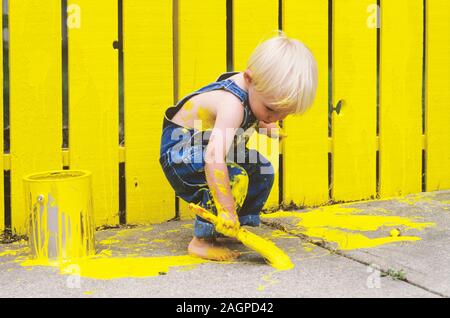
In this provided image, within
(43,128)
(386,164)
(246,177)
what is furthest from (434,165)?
(43,128)

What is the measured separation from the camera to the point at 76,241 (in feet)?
7.73

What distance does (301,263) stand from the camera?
89.7 inches

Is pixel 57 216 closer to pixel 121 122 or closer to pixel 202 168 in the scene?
pixel 202 168

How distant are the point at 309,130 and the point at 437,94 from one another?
0.76m

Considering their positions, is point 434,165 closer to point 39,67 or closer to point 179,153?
point 179,153

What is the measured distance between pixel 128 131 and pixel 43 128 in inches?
13.4

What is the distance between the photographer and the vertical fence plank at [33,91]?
267 cm

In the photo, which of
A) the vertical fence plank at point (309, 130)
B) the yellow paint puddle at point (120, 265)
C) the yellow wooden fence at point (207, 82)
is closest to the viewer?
the yellow paint puddle at point (120, 265)

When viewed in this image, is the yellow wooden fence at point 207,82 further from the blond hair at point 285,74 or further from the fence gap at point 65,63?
the blond hair at point 285,74

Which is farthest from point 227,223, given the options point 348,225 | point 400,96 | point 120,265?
point 400,96

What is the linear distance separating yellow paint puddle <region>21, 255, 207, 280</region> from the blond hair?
0.60 m

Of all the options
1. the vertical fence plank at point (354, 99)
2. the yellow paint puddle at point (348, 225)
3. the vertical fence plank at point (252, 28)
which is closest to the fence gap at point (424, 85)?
the vertical fence plank at point (354, 99)

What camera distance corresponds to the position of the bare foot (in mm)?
2330

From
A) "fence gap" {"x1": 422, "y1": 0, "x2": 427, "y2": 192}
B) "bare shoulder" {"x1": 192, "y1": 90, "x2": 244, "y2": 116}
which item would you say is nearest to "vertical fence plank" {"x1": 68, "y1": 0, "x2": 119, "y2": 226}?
"bare shoulder" {"x1": 192, "y1": 90, "x2": 244, "y2": 116}
